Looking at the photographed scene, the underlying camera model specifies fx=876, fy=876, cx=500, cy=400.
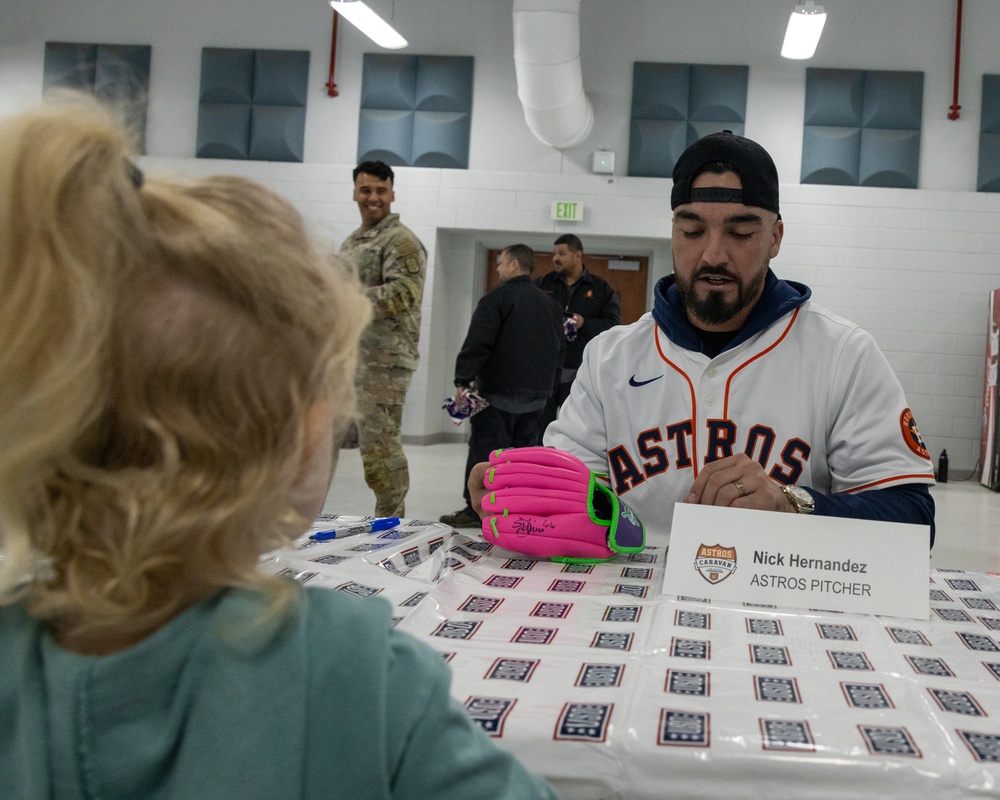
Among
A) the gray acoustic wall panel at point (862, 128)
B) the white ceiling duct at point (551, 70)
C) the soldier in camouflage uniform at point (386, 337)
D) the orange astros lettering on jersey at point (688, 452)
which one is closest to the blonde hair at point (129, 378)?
the orange astros lettering on jersey at point (688, 452)

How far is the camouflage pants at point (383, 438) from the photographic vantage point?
3.92 metres

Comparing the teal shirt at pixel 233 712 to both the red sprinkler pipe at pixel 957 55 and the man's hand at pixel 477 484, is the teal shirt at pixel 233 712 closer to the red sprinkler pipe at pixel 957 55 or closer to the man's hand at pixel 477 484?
the man's hand at pixel 477 484

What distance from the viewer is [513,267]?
4.73 meters

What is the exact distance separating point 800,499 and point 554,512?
0.40 m

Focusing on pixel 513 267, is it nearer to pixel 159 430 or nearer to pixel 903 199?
pixel 159 430

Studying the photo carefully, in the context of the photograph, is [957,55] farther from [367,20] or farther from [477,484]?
[477,484]

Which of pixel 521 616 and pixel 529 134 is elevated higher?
pixel 529 134

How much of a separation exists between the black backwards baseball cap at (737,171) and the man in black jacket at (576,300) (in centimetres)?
389

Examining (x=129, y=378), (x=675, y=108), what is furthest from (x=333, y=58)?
(x=129, y=378)

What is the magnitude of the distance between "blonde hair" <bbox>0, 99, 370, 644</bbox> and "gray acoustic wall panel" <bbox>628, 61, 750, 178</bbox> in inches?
307

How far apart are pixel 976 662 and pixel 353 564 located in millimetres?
855

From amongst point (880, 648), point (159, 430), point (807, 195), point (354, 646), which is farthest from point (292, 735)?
point (807, 195)

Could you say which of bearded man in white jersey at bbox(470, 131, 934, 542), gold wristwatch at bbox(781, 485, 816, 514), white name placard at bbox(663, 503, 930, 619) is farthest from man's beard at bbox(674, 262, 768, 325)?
white name placard at bbox(663, 503, 930, 619)

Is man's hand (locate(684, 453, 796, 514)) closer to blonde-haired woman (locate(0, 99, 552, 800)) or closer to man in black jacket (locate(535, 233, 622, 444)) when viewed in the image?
blonde-haired woman (locate(0, 99, 552, 800))
